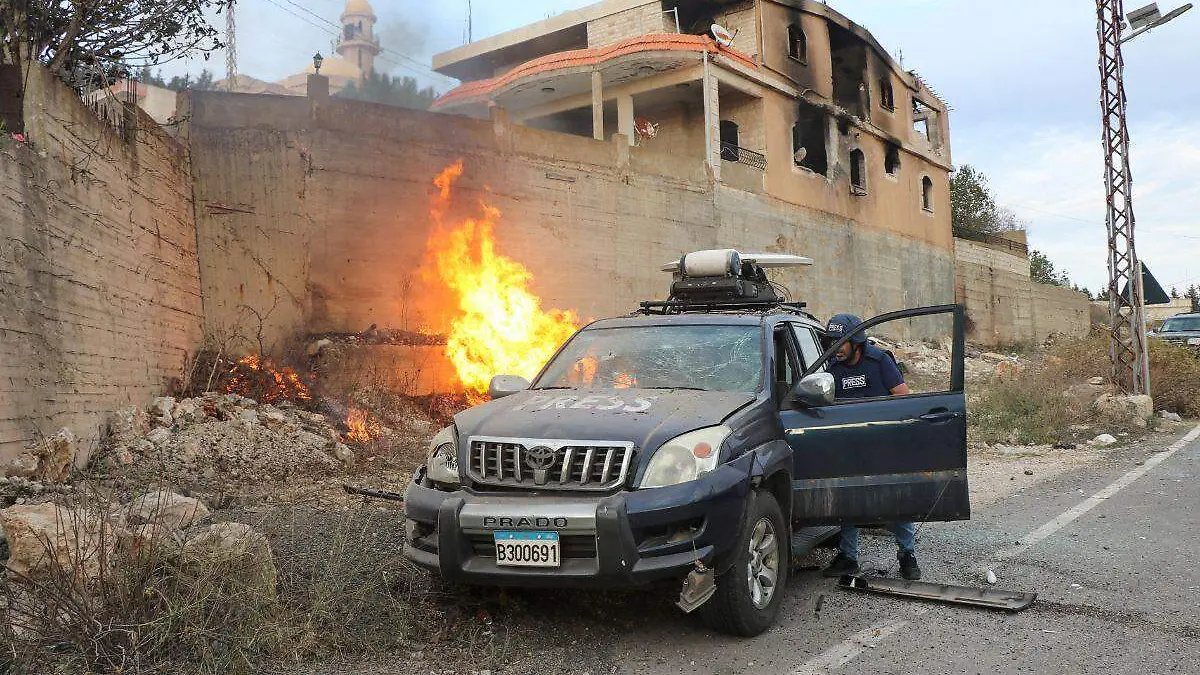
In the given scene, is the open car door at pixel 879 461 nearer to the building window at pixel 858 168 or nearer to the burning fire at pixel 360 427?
the burning fire at pixel 360 427

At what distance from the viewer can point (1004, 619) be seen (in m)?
4.70

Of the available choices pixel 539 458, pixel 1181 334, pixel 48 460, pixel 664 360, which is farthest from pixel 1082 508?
pixel 1181 334

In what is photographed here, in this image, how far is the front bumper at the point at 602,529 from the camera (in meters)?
3.94

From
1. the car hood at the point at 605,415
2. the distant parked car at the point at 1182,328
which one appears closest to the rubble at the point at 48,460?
the car hood at the point at 605,415

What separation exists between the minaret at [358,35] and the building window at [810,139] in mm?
37874

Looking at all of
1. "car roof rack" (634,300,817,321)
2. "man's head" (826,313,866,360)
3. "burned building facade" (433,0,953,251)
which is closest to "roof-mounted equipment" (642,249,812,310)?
"car roof rack" (634,300,817,321)

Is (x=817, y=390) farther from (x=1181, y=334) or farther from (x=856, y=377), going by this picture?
(x=1181, y=334)

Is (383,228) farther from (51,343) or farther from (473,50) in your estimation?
(473,50)

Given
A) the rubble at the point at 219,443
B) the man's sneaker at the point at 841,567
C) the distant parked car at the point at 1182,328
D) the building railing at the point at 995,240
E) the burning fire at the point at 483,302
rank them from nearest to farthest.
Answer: the man's sneaker at the point at 841,567
the rubble at the point at 219,443
the burning fire at the point at 483,302
the distant parked car at the point at 1182,328
the building railing at the point at 995,240

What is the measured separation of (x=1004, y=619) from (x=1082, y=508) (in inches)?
145

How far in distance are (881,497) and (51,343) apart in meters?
7.03

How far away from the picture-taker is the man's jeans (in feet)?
18.0

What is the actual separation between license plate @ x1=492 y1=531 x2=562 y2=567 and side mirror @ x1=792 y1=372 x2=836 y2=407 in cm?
178

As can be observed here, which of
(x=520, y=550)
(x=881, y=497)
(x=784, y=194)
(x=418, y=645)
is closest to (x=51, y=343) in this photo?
(x=418, y=645)
